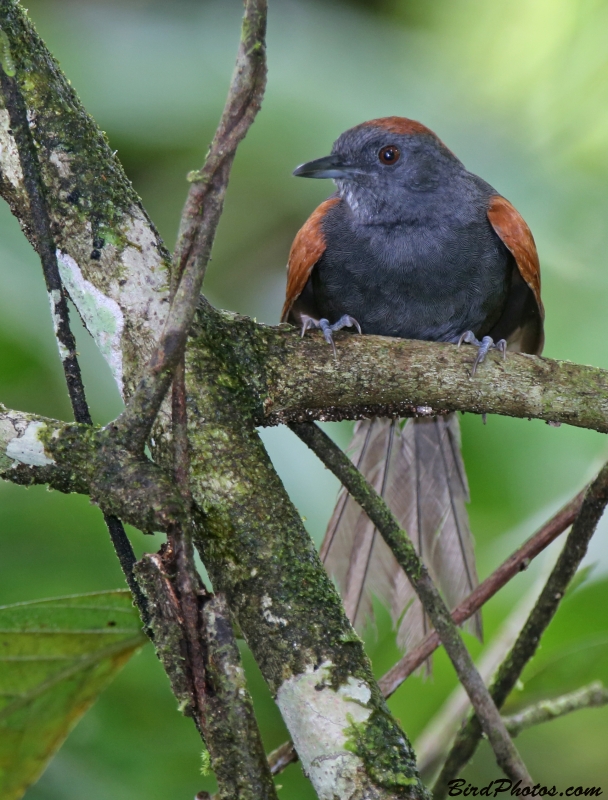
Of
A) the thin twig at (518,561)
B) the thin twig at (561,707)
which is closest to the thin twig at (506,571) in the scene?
the thin twig at (518,561)

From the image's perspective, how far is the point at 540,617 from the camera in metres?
2.22

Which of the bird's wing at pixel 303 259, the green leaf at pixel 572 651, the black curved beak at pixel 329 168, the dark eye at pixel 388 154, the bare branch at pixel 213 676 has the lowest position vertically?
the bare branch at pixel 213 676

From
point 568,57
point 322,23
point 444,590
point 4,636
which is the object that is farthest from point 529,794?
point 322,23

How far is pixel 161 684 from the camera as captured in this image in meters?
2.74

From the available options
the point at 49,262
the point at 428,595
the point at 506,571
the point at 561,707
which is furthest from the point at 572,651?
the point at 49,262

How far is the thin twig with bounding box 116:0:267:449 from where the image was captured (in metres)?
1.31

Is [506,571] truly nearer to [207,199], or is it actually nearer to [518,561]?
[518,561]

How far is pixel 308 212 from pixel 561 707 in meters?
2.69

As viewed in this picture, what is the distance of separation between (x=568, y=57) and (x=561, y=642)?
2433 millimetres

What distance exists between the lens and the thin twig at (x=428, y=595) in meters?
1.98

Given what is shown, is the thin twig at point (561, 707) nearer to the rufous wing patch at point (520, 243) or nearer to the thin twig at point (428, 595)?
the thin twig at point (428, 595)

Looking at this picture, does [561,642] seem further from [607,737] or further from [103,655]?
[103,655]

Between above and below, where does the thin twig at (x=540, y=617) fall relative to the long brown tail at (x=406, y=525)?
below

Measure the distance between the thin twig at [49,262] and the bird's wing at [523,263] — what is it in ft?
5.48
